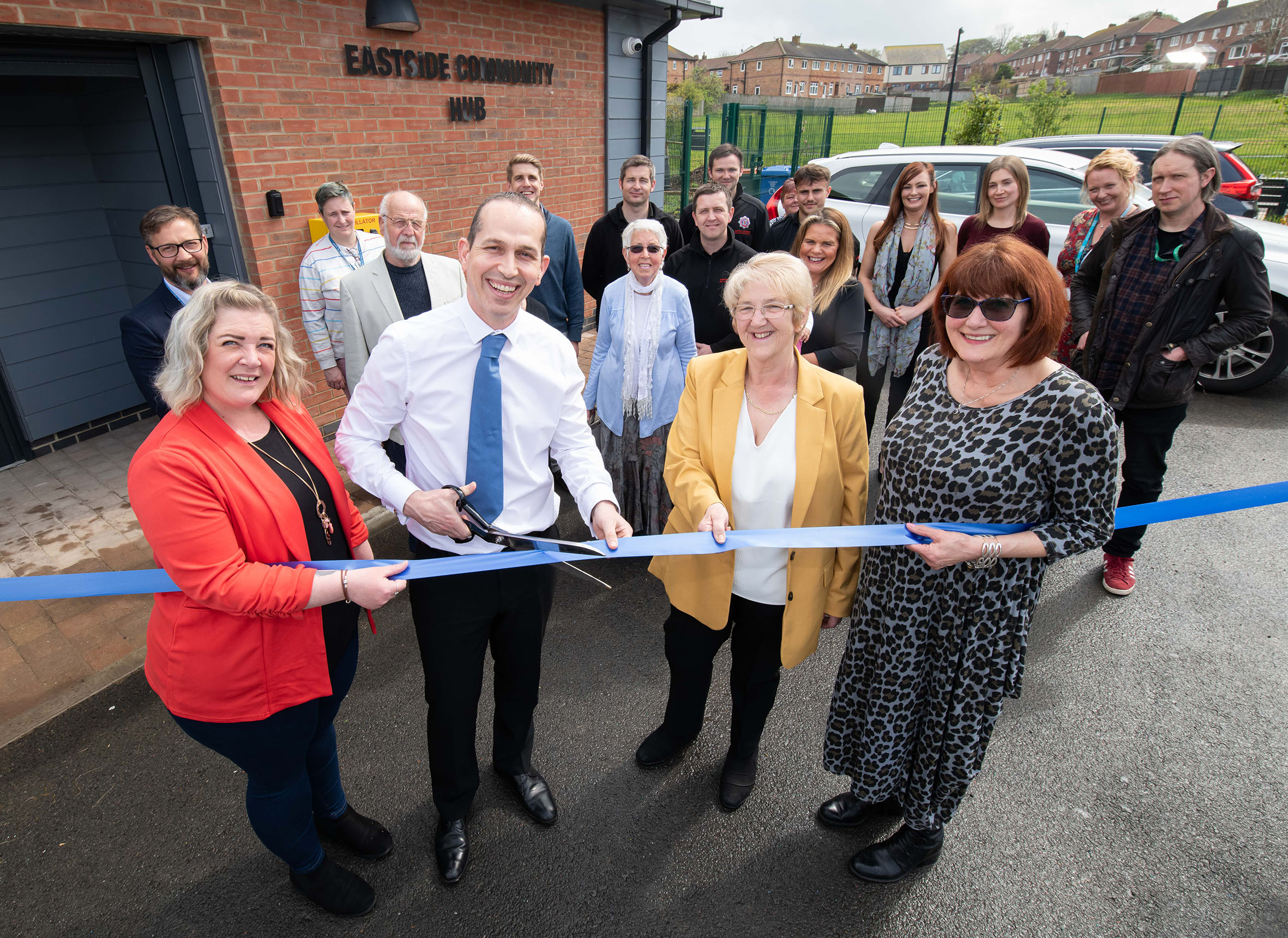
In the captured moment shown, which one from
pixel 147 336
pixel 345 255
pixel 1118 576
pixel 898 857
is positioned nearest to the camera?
pixel 898 857

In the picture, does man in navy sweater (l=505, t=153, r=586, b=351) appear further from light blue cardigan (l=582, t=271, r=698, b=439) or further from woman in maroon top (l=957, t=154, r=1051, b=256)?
woman in maroon top (l=957, t=154, r=1051, b=256)

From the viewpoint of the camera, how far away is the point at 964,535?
197 centimetres

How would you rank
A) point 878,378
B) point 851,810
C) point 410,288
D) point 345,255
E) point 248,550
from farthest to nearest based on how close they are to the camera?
point 878,378 → point 345,255 → point 410,288 → point 851,810 → point 248,550

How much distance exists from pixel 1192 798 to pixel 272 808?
3402mm

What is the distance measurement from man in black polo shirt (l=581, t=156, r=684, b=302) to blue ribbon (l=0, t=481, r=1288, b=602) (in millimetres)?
3377

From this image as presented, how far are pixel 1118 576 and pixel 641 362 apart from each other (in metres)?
3.06

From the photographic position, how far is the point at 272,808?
2080 millimetres

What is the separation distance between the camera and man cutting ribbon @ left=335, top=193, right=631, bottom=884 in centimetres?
209

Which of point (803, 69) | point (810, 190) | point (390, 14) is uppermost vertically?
point (803, 69)

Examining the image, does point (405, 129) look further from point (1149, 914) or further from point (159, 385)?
point (1149, 914)

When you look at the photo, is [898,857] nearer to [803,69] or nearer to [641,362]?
[641,362]

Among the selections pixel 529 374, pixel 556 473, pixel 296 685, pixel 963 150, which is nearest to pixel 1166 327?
pixel 529 374

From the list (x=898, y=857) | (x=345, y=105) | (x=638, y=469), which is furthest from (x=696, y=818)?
(x=345, y=105)

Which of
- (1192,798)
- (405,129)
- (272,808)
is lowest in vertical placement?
(1192,798)
